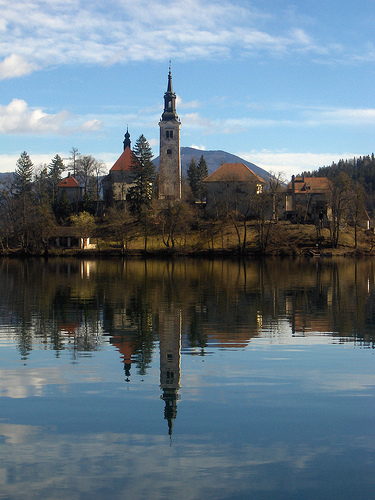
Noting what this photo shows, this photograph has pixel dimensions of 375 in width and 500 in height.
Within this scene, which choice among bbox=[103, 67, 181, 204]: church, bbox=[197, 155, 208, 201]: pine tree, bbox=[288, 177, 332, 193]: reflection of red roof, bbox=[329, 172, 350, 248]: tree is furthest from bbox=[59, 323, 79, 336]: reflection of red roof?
bbox=[197, 155, 208, 201]: pine tree

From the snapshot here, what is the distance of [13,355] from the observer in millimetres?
16766

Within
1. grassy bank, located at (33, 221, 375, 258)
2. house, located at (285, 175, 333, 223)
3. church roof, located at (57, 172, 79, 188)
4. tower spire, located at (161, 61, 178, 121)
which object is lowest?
grassy bank, located at (33, 221, 375, 258)

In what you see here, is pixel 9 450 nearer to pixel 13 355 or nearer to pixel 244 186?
pixel 13 355

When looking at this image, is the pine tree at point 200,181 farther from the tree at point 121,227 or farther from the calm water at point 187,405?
the calm water at point 187,405

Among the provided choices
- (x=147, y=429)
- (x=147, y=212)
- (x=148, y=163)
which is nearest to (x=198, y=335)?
(x=147, y=429)

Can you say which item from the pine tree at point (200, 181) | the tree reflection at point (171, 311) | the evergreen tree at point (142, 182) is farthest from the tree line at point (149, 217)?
the tree reflection at point (171, 311)

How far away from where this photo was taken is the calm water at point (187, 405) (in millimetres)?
8430

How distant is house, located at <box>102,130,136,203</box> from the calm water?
85037mm

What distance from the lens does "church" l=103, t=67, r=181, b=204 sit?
108m

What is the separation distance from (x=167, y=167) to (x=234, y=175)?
12.8 meters

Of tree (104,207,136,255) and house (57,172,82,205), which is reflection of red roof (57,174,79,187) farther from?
tree (104,207,136,255)

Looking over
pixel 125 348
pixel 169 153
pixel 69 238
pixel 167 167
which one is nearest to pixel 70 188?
pixel 167 167

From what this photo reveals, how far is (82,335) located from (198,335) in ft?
13.4

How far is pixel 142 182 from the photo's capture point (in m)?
99.9
